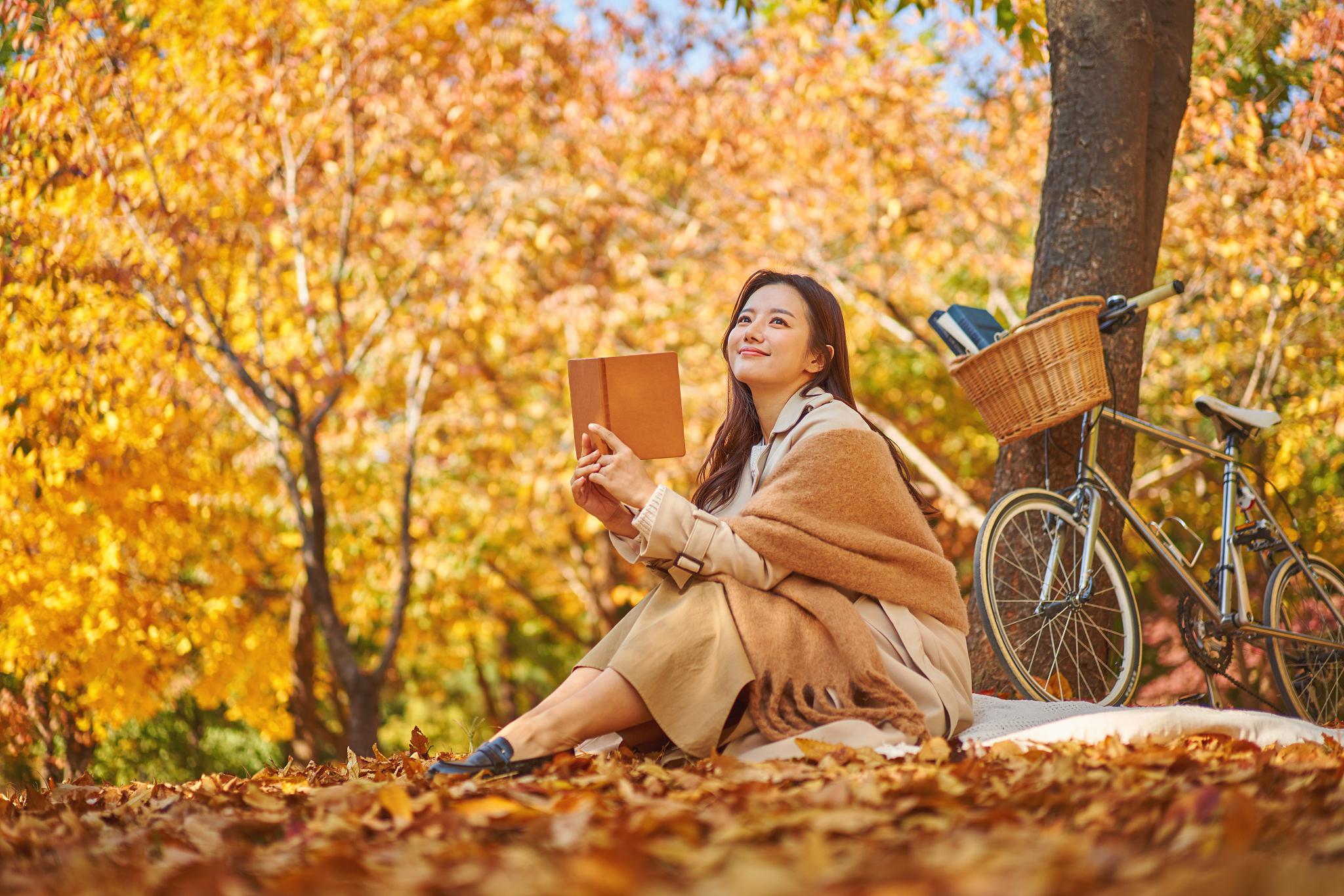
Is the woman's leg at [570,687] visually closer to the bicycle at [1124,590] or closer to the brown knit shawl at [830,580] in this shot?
the brown knit shawl at [830,580]

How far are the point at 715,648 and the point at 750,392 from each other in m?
0.92

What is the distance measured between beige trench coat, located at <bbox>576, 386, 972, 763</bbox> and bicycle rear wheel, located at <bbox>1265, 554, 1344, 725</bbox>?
5.37 ft

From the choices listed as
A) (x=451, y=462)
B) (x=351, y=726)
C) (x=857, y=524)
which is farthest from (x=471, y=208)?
(x=857, y=524)

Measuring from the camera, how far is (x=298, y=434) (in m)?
6.25

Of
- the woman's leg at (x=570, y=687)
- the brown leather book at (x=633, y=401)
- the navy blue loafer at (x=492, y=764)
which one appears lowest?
the navy blue loafer at (x=492, y=764)

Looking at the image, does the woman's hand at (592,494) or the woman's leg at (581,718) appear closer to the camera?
the woman's leg at (581,718)

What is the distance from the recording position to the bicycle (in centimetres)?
345

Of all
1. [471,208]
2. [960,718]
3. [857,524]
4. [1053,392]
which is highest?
[471,208]

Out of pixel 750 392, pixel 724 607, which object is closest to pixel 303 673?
pixel 750 392

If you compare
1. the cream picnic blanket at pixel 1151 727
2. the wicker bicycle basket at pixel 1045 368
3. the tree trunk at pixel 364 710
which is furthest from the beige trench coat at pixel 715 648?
the tree trunk at pixel 364 710

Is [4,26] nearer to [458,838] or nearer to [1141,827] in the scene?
[458,838]

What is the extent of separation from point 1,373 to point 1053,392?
15.1ft

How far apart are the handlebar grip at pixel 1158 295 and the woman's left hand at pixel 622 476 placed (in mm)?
1799

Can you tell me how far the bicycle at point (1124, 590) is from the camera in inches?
136
